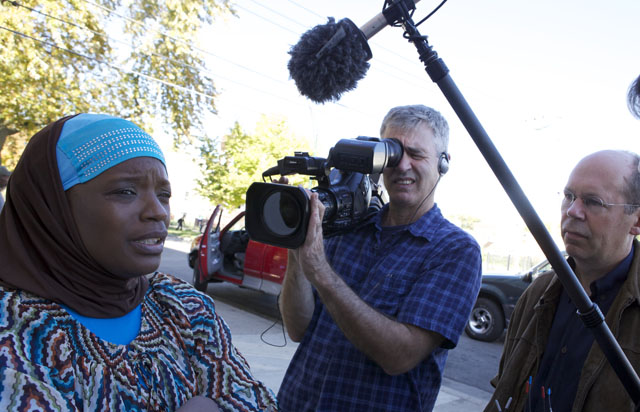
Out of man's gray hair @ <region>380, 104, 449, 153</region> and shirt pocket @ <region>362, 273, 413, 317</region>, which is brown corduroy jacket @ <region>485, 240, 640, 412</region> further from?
man's gray hair @ <region>380, 104, 449, 153</region>

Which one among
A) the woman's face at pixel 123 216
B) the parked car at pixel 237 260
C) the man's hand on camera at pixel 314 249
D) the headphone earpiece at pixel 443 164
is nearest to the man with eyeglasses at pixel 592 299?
the headphone earpiece at pixel 443 164

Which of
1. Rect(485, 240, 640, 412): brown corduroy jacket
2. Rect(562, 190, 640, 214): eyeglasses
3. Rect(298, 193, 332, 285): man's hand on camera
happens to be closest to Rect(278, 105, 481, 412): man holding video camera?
Rect(298, 193, 332, 285): man's hand on camera

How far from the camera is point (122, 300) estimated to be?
3.79 feet

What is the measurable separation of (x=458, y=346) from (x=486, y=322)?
0.74 metres

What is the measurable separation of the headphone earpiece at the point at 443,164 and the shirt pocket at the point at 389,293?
0.48 meters

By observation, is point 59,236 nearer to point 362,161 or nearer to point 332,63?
point 332,63

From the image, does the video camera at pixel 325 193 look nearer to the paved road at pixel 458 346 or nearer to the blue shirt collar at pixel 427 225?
the blue shirt collar at pixel 427 225

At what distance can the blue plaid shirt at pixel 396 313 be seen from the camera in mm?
1616

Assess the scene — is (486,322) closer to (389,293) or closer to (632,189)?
(632,189)

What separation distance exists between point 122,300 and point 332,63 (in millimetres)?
837

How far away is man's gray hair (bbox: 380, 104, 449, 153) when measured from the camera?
1853 mm

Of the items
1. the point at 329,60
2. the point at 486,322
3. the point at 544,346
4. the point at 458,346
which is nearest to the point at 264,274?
the point at 458,346

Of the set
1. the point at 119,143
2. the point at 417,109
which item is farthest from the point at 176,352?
the point at 417,109

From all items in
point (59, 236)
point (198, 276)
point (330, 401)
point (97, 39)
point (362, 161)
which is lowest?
point (198, 276)
